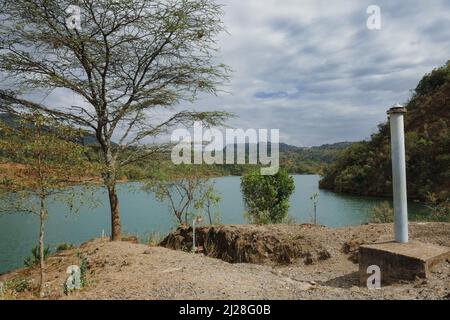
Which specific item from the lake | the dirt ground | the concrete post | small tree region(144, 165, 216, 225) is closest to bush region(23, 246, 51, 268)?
the dirt ground

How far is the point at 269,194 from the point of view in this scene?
1722 cm

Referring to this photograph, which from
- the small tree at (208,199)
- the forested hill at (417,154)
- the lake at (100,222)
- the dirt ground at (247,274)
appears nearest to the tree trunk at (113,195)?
the dirt ground at (247,274)

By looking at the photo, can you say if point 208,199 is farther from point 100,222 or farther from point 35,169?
point 100,222

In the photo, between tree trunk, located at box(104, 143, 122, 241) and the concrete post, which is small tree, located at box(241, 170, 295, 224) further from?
the concrete post

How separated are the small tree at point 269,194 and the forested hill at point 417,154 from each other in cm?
1716

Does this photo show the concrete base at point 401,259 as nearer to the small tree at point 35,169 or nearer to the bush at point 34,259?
the small tree at point 35,169

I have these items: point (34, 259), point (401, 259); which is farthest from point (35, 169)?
point (401, 259)

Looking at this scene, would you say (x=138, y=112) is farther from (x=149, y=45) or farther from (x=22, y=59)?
(x=22, y=59)

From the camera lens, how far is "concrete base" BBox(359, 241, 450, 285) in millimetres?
5480

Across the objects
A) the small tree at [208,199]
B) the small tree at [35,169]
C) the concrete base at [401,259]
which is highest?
the small tree at [35,169]

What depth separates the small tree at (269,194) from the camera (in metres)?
17.2

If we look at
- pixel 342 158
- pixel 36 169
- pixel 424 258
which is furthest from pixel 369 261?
pixel 342 158

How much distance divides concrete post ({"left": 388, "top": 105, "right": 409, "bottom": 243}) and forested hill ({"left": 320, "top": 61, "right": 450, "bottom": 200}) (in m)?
25.7
